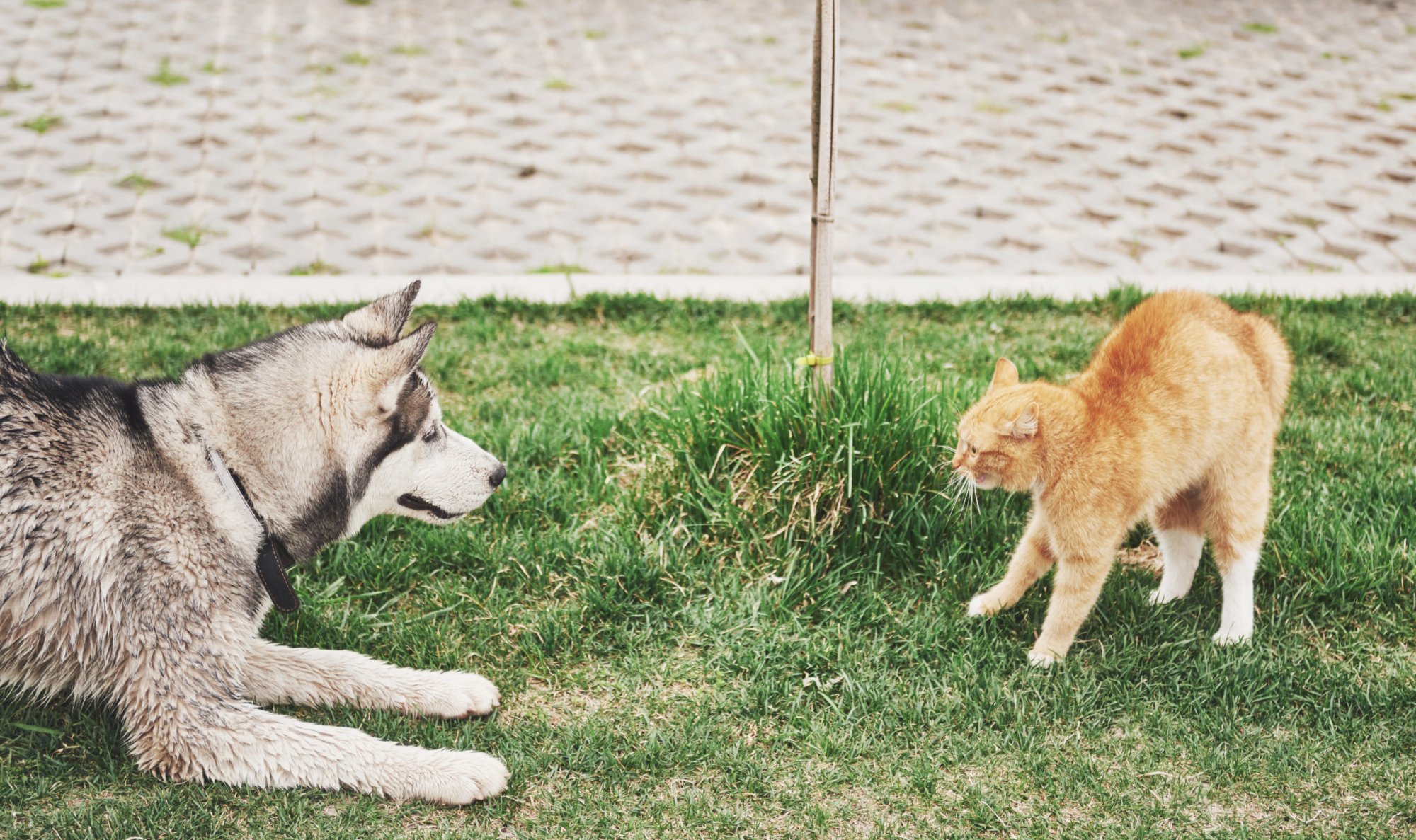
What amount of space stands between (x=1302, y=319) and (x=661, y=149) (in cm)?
428

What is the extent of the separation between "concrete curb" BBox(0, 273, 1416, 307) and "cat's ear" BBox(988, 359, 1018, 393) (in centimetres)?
212

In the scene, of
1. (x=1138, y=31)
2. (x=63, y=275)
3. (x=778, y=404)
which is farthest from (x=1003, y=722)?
(x=1138, y=31)

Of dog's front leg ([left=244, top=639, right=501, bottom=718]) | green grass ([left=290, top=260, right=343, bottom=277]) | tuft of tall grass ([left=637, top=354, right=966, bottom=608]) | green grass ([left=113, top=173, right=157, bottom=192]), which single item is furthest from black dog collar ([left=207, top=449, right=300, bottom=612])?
green grass ([left=113, top=173, right=157, bottom=192])

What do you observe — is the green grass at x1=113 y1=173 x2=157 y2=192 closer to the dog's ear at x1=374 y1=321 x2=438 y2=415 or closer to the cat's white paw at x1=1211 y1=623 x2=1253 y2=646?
the dog's ear at x1=374 y1=321 x2=438 y2=415

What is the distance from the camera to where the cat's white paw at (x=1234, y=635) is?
375 cm

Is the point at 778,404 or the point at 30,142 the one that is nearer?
the point at 778,404

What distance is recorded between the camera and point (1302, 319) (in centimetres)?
576

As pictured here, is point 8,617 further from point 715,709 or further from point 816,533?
point 816,533

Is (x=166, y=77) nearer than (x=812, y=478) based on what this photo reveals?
No

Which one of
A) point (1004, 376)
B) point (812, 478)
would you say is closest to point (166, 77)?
point (812, 478)

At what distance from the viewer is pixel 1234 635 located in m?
3.76

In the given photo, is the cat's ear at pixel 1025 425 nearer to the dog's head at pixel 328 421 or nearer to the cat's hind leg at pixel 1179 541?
the cat's hind leg at pixel 1179 541

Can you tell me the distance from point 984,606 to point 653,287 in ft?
9.67

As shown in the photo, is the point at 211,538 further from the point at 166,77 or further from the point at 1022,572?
the point at 166,77
